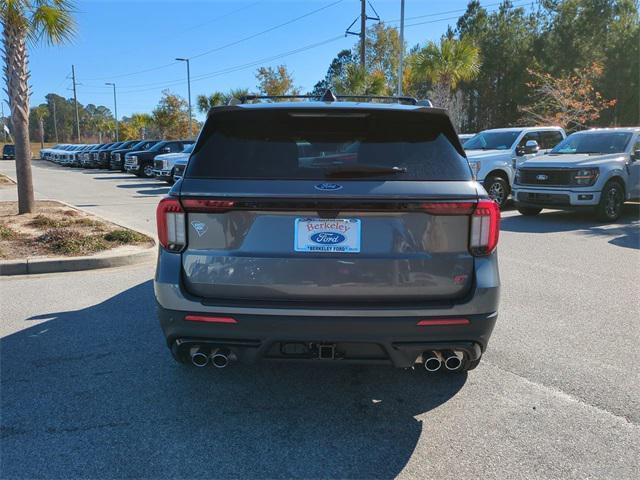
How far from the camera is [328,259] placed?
297cm

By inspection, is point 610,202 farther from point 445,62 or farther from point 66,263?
point 445,62

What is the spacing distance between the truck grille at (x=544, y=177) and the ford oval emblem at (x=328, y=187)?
982 centimetres

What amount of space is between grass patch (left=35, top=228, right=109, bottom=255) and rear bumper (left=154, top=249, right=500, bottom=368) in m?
5.18

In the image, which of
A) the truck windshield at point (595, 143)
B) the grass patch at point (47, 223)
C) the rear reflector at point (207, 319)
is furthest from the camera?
the truck windshield at point (595, 143)

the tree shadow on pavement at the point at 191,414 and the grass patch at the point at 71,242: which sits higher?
the grass patch at the point at 71,242

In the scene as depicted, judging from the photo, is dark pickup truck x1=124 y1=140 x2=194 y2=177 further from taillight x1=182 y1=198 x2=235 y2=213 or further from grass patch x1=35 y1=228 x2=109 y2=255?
taillight x1=182 y1=198 x2=235 y2=213

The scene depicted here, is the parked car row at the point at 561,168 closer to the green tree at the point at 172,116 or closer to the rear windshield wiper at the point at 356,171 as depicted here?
the rear windshield wiper at the point at 356,171

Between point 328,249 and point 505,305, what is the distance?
3313 millimetres

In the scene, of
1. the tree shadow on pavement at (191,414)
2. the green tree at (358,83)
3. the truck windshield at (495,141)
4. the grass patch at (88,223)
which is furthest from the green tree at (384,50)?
the tree shadow on pavement at (191,414)

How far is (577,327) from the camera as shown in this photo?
5008 mm

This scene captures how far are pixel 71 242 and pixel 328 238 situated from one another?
20.3 ft

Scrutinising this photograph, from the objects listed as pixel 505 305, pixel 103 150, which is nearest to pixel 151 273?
pixel 505 305

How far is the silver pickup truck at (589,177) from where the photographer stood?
36.7 feet

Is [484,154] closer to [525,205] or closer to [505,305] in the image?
[525,205]
